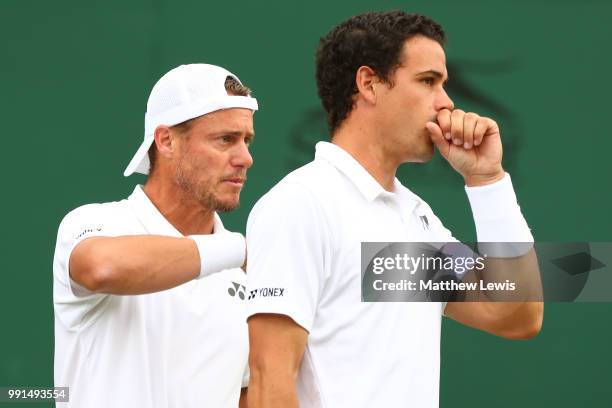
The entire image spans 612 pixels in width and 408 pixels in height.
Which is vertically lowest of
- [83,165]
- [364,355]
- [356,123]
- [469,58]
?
[364,355]

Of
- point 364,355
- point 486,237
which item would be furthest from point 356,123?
point 364,355

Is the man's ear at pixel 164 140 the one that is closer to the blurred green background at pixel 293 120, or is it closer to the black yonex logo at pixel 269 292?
the blurred green background at pixel 293 120

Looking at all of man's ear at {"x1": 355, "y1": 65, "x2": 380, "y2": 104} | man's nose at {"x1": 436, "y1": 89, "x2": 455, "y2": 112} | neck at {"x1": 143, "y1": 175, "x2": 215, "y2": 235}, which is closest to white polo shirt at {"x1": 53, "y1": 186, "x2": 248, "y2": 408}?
neck at {"x1": 143, "y1": 175, "x2": 215, "y2": 235}

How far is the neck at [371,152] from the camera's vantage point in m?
2.45

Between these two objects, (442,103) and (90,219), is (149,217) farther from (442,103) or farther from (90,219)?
(442,103)

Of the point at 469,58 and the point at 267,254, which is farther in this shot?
the point at 469,58

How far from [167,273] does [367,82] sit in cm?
65

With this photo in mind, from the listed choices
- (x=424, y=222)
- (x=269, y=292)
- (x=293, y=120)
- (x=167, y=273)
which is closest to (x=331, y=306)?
(x=269, y=292)

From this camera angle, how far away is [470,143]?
245 cm

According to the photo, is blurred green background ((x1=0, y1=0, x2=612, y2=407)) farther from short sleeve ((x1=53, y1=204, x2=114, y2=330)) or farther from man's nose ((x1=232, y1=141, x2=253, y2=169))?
short sleeve ((x1=53, y1=204, x2=114, y2=330))

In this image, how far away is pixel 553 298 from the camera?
414cm

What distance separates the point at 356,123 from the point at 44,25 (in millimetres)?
2109

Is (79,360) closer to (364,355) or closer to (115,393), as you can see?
(115,393)

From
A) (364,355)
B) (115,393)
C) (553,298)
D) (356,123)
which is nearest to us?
(364,355)
